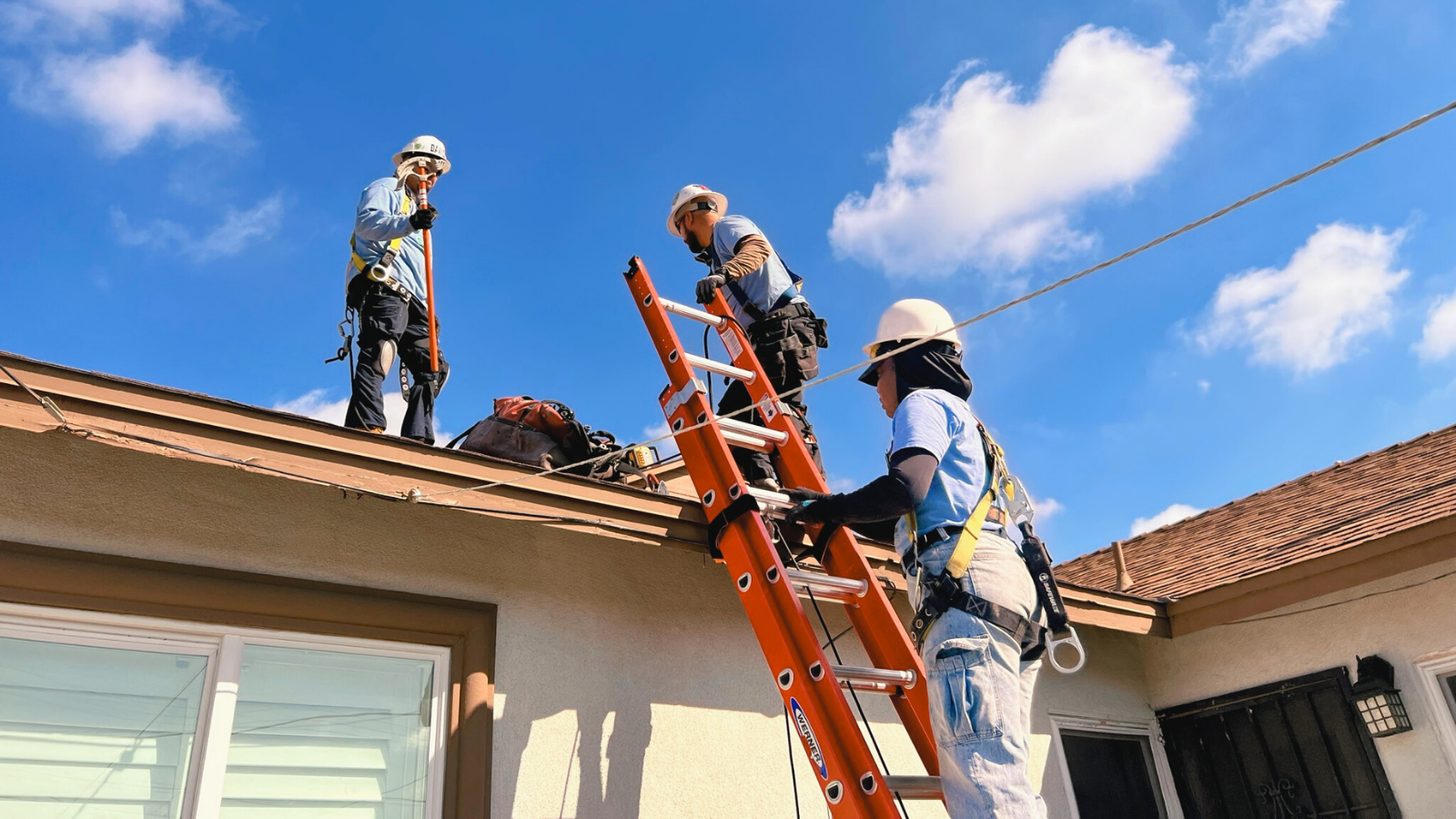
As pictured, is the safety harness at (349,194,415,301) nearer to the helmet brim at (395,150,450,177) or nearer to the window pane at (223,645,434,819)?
the helmet brim at (395,150,450,177)

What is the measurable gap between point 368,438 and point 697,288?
1.79 metres

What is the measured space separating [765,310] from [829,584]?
173 cm

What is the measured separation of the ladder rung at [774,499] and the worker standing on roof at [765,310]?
0.86 m

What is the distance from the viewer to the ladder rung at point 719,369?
13.8 ft

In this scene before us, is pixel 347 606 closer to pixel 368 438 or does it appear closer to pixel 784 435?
pixel 368 438

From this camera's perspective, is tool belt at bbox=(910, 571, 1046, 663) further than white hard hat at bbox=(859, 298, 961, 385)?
No

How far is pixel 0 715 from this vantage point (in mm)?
2875

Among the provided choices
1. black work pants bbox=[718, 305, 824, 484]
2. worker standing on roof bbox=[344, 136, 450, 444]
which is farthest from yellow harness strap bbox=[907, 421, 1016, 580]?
worker standing on roof bbox=[344, 136, 450, 444]

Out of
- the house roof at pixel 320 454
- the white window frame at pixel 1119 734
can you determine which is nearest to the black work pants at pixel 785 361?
the house roof at pixel 320 454

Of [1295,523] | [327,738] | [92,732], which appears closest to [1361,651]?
[1295,523]

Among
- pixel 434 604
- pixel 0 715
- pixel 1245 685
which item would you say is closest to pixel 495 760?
pixel 434 604

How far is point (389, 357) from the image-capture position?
15.7 ft

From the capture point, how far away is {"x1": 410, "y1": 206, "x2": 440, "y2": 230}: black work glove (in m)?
4.84

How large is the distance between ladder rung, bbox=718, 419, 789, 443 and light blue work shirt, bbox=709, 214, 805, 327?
2.74ft
